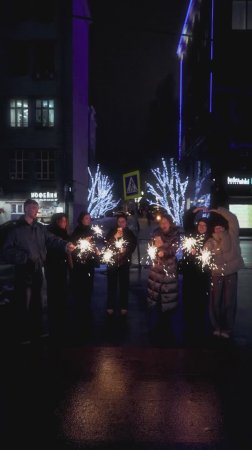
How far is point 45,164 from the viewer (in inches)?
1626

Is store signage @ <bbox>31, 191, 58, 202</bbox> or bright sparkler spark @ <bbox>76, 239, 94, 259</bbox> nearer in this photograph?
bright sparkler spark @ <bbox>76, 239, 94, 259</bbox>

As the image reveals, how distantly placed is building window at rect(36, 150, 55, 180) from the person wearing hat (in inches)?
1340

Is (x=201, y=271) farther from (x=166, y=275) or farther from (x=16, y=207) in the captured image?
(x=16, y=207)

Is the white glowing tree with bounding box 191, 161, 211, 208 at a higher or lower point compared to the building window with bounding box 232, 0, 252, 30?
lower

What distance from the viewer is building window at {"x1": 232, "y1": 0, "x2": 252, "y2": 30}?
120ft

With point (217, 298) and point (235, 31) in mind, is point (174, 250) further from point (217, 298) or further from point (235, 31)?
point (235, 31)

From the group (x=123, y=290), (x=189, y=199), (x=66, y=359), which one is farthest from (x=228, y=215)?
(x=189, y=199)

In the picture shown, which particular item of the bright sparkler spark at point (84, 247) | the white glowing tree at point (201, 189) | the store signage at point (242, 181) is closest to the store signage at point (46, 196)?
the white glowing tree at point (201, 189)

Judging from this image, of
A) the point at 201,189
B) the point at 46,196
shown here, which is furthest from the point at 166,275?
the point at 201,189

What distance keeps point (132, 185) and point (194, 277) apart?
18.7 feet

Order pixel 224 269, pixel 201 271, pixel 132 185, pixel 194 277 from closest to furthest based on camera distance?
pixel 224 269, pixel 201 271, pixel 194 277, pixel 132 185

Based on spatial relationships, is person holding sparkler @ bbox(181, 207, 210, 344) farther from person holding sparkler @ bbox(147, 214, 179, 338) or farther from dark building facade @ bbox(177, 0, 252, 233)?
dark building facade @ bbox(177, 0, 252, 233)

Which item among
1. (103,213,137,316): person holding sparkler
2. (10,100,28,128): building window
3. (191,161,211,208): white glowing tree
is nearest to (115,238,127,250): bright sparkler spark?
(103,213,137,316): person holding sparkler

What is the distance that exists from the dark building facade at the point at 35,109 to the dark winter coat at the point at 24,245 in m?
33.2
